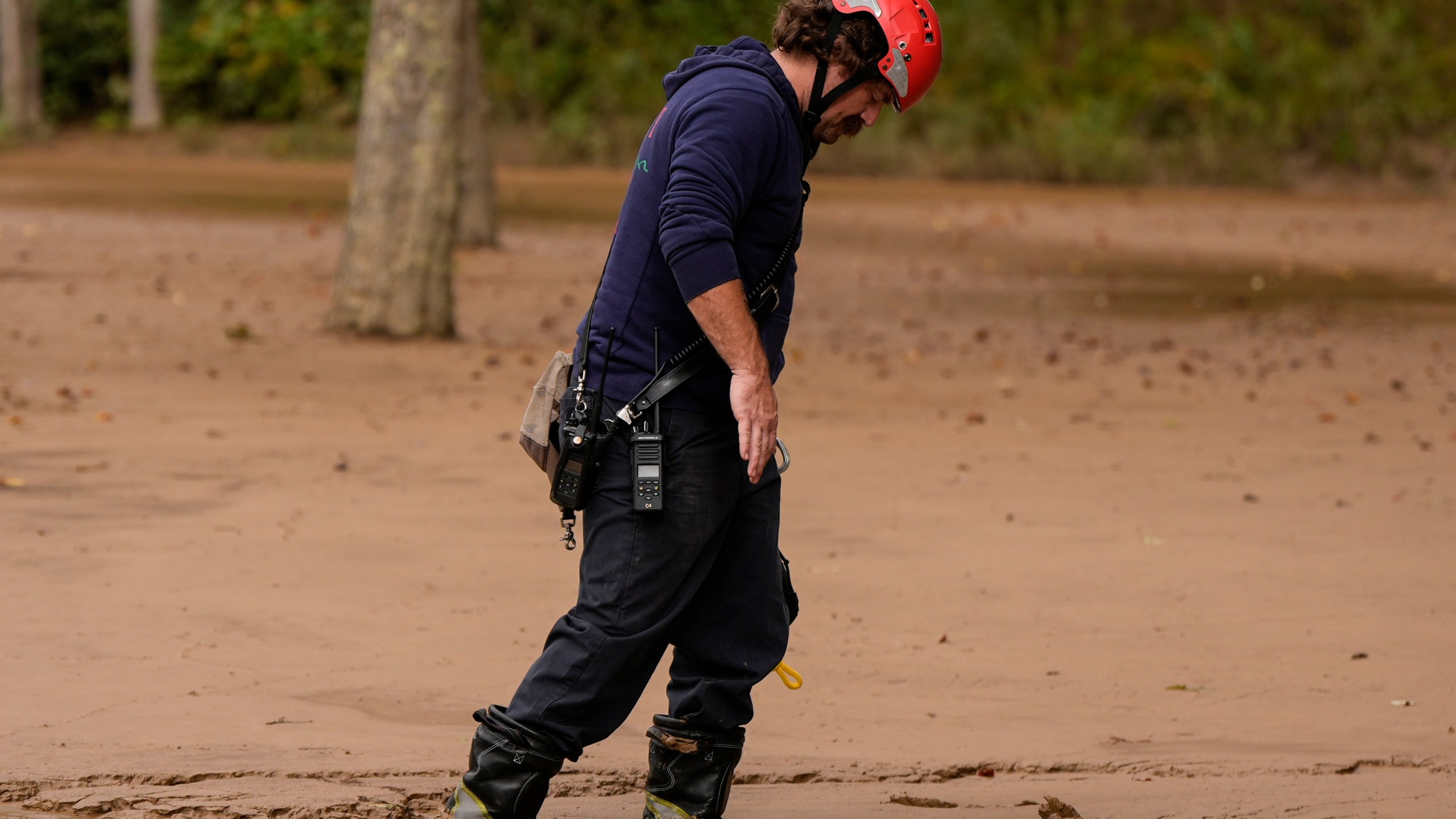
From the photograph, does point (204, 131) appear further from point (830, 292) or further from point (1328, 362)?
point (1328, 362)

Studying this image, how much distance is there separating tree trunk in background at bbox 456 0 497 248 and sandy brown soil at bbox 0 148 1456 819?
3365 millimetres

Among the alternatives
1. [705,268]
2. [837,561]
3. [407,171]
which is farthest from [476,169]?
[705,268]

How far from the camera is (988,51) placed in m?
36.0

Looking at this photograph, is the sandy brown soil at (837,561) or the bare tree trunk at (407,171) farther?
the bare tree trunk at (407,171)

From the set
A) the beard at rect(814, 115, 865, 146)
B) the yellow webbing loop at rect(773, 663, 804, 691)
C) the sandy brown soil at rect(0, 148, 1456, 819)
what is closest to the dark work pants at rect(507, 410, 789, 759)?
the yellow webbing loop at rect(773, 663, 804, 691)

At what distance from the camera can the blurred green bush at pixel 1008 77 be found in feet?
103

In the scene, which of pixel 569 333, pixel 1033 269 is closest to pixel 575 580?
pixel 569 333

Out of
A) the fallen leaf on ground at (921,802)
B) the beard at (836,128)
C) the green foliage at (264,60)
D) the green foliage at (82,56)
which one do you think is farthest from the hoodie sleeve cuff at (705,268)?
the green foliage at (82,56)

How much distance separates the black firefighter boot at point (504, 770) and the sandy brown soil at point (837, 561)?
425mm

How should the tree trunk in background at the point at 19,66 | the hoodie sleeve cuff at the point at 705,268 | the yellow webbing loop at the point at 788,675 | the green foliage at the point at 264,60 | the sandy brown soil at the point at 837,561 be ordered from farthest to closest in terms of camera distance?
the green foliage at the point at 264,60
the tree trunk in background at the point at 19,66
the sandy brown soil at the point at 837,561
the yellow webbing loop at the point at 788,675
the hoodie sleeve cuff at the point at 705,268

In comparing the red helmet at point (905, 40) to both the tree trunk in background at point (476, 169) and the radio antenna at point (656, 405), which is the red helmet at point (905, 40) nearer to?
the radio antenna at point (656, 405)

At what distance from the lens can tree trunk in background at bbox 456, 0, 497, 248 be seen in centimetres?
1731

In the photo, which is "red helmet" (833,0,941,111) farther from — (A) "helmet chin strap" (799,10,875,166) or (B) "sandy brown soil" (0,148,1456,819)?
(B) "sandy brown soil" (0,148,1456,819)

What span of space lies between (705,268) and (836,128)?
1.78 feet
